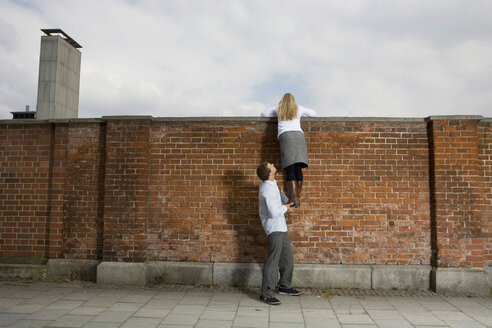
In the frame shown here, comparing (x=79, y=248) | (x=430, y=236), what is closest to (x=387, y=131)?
(x=430, y=236)

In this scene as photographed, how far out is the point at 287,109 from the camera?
5566mm

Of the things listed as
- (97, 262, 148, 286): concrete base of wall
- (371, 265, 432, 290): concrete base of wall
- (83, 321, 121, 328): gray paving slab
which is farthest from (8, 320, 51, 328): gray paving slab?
(371, 265, 432, 290): concrete base of wall

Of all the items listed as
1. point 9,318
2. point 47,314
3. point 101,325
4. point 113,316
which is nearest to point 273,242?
point 113,316

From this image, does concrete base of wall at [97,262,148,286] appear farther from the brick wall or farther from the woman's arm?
the woman's arm

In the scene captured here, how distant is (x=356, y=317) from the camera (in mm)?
4359

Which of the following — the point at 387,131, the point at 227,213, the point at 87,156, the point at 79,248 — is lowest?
the point at 79,248

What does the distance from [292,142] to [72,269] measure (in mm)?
4153

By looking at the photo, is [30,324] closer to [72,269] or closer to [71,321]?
[71,321]

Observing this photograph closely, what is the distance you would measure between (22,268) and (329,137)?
555 centimetres

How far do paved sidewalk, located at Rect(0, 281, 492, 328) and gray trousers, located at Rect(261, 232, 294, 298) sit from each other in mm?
226

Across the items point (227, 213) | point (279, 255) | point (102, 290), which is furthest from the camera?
point (227, 213)

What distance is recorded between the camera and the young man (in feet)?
15.9

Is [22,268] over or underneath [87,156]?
underneath

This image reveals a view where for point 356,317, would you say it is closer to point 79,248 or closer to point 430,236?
point 430,236
